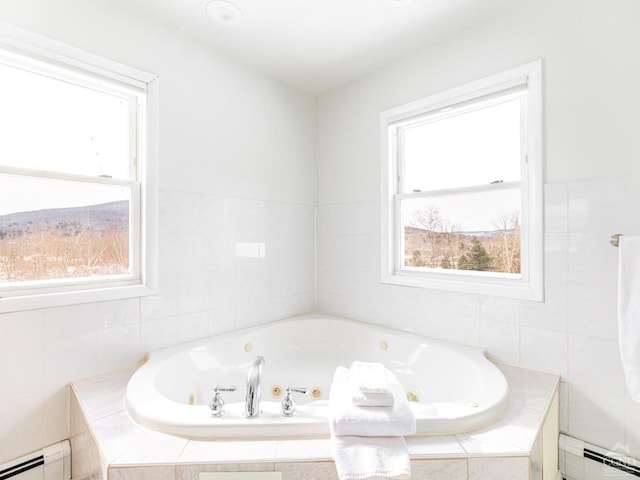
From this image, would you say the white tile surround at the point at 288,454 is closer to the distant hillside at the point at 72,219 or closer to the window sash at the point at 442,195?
the window sash at the point at 442,195

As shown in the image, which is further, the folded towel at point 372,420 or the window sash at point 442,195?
the window sash at point 442,195

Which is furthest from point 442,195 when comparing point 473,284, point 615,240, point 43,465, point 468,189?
point 43,465

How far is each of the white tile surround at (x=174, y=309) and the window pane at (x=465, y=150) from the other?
37.8 inches

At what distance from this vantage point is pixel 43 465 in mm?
1465

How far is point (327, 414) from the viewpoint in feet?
3.90

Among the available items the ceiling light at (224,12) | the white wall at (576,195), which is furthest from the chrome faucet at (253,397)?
the ceiling light at (224,12)

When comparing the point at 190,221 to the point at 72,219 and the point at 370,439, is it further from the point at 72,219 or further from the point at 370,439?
the point at 370,439

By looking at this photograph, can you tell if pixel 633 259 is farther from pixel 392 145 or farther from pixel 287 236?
pixel 287 236

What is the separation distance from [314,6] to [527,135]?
1.30 meters

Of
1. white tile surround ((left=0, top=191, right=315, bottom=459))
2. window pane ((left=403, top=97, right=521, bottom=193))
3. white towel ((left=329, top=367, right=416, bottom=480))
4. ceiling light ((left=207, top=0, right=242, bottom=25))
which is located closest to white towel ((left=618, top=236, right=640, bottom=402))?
window pane ((left=403, top=97, right=521, bottom=193))

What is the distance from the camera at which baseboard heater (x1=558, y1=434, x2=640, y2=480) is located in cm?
142

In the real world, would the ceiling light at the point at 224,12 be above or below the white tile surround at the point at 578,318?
above

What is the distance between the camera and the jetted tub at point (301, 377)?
1.14 m

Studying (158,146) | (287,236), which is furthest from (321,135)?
(158,146)
